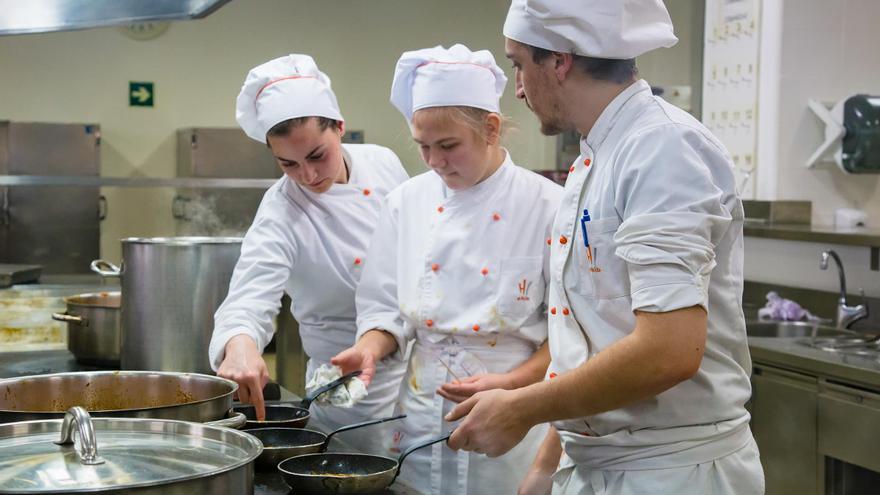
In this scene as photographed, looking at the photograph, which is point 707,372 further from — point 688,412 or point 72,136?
point 72,136

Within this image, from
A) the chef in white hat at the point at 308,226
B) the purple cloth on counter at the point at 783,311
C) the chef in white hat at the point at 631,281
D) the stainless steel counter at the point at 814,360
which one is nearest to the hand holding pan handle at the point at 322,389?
the chef in white hat at the point at 308,226

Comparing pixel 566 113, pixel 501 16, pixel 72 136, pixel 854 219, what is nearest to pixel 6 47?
pixel 72 136

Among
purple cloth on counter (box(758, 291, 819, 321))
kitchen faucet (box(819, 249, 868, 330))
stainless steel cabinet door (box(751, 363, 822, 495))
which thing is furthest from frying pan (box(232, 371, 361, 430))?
purple cloth on counter (box(758, 291, 819, 321))

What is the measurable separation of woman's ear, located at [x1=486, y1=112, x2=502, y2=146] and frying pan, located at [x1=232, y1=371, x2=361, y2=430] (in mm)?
636

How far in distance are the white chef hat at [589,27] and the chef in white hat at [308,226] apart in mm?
968

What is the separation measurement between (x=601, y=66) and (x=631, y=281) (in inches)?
13.5

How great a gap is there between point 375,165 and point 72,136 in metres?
5.06

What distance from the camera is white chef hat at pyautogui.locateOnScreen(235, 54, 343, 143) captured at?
2.29m

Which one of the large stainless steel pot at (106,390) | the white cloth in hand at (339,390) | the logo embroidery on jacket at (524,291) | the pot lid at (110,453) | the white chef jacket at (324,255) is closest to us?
the pot lid at (110,453)

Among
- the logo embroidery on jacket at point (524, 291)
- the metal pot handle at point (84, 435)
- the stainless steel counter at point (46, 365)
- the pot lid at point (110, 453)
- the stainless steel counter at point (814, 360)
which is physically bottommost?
the stainless steel counter at point (814, 360)

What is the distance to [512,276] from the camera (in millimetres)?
2129

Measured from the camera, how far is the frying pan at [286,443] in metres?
1.57

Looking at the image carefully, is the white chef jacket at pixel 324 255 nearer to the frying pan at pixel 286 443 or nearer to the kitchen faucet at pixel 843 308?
the frying pan at pixel 286 443

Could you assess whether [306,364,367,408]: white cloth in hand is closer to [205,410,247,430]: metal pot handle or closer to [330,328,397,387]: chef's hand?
[330,328,397,387]: chef's hand
